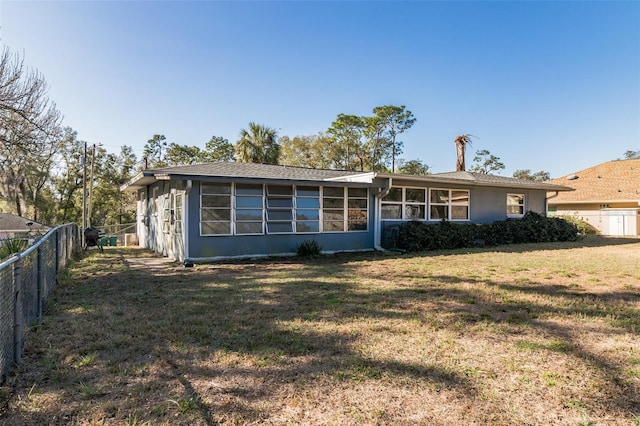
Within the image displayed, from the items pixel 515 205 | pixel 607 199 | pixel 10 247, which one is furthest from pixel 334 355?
pixel 607 199

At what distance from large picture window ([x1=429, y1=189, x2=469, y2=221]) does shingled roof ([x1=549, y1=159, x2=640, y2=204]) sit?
12.9 metres

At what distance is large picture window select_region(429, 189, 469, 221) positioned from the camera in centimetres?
1377

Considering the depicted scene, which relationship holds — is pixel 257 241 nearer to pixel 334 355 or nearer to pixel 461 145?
pixel 334 355

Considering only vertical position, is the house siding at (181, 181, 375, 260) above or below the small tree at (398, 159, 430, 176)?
below

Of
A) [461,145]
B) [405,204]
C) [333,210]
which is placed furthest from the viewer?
[461,145]

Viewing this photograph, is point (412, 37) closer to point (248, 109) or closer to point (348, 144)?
point (248, 109)

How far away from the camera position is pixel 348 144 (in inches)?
1415

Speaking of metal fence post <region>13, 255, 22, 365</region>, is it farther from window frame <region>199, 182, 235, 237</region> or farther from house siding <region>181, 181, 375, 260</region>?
window frame <region>199, 182, 235, 237</region>

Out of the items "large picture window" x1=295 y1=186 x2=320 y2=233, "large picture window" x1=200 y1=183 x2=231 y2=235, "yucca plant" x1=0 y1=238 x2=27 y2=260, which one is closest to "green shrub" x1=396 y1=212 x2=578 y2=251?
"large picture window" x1=295 y1=186 x2=320 y2=233

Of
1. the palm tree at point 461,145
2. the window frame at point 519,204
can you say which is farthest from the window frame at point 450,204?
the palm tree at point 461,145

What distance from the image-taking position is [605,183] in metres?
23.1

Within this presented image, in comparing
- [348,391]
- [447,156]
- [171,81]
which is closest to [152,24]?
[171,81]

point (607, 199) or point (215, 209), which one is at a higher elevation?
point (607, 199)

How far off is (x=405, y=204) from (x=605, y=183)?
18341 mm
